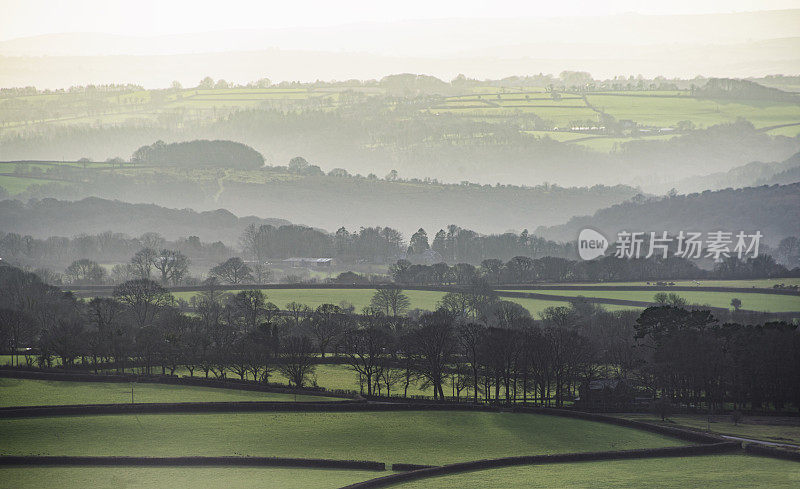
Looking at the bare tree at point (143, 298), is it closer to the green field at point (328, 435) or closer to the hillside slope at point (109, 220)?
the green field at point (328, 435)

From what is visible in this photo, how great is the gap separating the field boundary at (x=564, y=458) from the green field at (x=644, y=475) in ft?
1.56

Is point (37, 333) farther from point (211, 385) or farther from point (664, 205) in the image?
point (664, 205)

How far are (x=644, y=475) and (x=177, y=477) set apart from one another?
20251mm

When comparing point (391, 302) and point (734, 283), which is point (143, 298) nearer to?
point (391, 302)

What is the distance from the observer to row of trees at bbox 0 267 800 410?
63062 millimetres

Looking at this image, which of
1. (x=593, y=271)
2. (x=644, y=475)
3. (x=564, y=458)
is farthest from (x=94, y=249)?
(x=644, y=475)

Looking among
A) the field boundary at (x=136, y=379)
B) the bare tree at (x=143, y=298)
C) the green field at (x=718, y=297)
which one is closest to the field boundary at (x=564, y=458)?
the field boundary at (x=136, y=379)

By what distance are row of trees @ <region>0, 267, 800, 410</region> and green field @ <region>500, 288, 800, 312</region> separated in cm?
1031

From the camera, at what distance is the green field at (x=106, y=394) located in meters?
58.0

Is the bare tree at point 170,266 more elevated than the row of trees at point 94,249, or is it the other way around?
the row of trees at point 94,249

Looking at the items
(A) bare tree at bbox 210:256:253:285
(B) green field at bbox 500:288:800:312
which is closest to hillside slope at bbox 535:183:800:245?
(B) green field at bbox 500:288:800:312

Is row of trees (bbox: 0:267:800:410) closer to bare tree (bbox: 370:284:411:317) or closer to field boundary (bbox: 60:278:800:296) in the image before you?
bare tree (bbox: 370:284:411:317)

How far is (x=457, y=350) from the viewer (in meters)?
70.0

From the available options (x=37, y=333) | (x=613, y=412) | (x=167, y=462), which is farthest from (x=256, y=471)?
(x=37, y=333)
